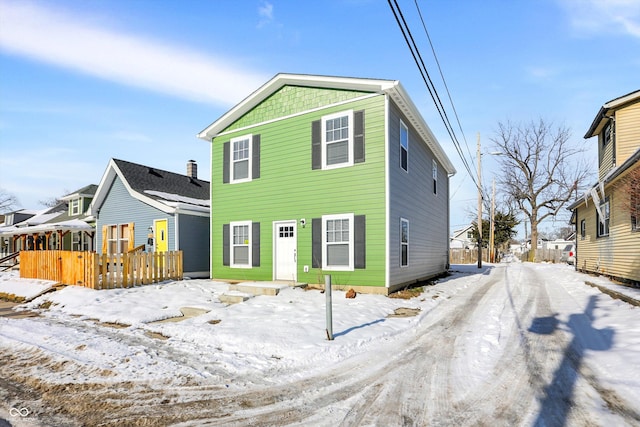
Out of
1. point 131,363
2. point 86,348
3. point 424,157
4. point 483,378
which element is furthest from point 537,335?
point 424,157

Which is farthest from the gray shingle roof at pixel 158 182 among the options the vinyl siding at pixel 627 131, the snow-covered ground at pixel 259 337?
the vinyl siding at pixel 627 131

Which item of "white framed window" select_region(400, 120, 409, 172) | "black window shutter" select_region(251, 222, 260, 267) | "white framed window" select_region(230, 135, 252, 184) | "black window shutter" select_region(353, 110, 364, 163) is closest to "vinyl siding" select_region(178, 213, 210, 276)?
"white framed window" select_region(230, 135, 252, 184)

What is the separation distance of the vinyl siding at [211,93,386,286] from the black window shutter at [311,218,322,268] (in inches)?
6.5

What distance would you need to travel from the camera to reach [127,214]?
1723 centimetres

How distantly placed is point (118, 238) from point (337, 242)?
12335mm

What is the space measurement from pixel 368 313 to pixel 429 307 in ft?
6.35

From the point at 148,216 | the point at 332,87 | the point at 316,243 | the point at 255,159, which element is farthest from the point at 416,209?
the point at 148,216

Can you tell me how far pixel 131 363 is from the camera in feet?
16.6

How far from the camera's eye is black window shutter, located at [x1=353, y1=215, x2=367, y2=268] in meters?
10.7

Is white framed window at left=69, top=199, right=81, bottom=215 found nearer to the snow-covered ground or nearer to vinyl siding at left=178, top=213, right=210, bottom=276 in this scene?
vinyl siding at left=178, top=213, right=210, bottom=276

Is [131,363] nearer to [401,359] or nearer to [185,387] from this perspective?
[185,387]

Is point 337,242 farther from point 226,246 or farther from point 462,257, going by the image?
point 462,257

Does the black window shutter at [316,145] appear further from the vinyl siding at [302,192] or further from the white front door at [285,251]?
the white front door at [285,251]

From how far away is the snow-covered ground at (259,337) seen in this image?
462cm
